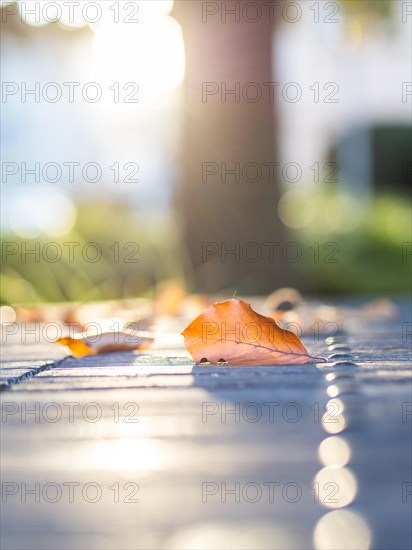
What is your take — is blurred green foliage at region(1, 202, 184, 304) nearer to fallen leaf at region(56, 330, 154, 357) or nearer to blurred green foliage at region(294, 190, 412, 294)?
blurred green foliage at region(294, 190, 412, 294)

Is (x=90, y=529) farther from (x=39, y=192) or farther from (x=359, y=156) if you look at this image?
(x=359, y=156)

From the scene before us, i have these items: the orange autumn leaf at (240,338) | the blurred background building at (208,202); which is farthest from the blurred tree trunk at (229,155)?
the orange autumn leaf at (240,338)

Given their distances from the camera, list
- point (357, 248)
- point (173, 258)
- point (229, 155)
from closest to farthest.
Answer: point (173, 258) < point (229, 155) < point (357, 248)

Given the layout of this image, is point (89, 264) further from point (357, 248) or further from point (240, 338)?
point (240, 338)

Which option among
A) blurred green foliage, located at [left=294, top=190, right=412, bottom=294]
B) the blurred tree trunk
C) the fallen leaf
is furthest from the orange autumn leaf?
blurred green foliage, located at [left=294, top=190, right=412, bottom=294]

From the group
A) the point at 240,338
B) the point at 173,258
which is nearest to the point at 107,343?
the point at 240,338

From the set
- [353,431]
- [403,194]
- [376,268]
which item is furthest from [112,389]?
[403,194]
